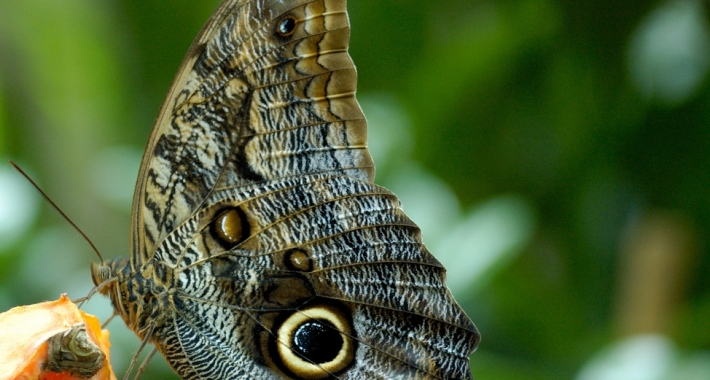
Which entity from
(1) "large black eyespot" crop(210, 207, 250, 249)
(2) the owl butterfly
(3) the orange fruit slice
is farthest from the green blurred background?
(3) the orange fruit slice

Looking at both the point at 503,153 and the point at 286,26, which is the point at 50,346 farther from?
the point at 503,153

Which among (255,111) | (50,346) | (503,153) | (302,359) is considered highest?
(503,153)

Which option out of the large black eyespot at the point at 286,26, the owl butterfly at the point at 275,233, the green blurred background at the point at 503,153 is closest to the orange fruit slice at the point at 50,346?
the owl butterfly at the point at 275,233

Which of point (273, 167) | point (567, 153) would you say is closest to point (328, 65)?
point (273, 167)

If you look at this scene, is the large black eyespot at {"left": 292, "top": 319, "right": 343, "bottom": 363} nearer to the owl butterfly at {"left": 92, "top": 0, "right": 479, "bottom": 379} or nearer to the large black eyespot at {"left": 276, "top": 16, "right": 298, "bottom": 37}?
the owl butterfly at {"left": 92, "top": 0, "right": 479, "bottom": 379}

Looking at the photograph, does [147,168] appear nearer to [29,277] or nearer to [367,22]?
[29,277]

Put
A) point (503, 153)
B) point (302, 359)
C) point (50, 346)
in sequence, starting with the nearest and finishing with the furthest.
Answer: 1. point (50, 346)
2. point (302, 359)
3. point (503, 153)

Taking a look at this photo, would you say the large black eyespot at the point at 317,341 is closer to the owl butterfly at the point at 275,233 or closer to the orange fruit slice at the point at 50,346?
the owl butterfly at the point at 275,233

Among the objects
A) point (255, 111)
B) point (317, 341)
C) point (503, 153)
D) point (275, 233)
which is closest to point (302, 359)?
point (317, 341)
